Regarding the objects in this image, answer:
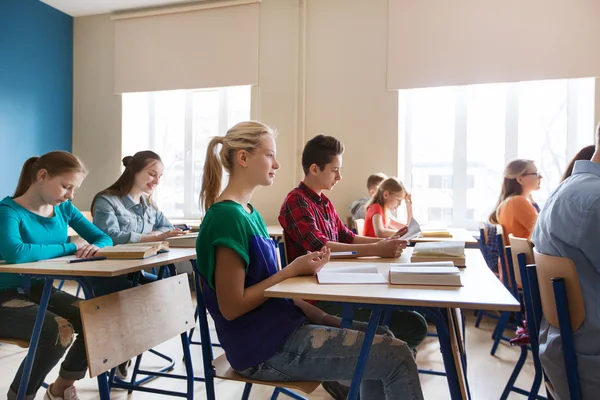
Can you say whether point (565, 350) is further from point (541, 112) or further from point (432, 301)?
point (541, 112)

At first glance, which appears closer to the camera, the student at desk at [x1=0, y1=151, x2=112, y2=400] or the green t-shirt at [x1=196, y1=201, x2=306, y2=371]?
the green t-shirt at [x1=196, y1=201, x2=306, y2=371]

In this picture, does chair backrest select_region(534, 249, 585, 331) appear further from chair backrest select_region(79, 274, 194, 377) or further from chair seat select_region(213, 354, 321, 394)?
chair backrest select_region(79, 274, 194, 377)

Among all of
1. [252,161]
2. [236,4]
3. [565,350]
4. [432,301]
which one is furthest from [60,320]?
[236,4]

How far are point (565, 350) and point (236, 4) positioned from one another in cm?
463

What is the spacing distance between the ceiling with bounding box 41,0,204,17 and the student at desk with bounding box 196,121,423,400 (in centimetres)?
451

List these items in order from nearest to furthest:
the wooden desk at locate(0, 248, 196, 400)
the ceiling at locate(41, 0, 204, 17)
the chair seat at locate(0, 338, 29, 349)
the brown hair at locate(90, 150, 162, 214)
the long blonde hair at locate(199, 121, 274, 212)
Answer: the long blonde hair at locate(199, 121, 274, 212), the wooden desk at locate(0, 248, 196, 400), the chair seat at locate(0, 338, 29, 349), the brown hair at locate(90, 150, 162, 214), the ceiling at locate(41, 0, 204, 17)

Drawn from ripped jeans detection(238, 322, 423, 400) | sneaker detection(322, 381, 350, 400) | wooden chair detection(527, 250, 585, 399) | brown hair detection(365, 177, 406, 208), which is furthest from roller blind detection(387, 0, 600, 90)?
ripped jeans detection(238, 322, 423, 400)

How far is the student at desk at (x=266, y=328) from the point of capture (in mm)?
1272

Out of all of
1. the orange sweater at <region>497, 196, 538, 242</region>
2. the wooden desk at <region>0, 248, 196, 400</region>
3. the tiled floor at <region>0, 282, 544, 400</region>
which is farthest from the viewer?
the orange sweater at <region>497, 196, 538, 242</region>

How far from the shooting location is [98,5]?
5277 mm

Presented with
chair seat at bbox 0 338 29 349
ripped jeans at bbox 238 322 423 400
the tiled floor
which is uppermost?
ripped jeans at bbox 238 322 423 400

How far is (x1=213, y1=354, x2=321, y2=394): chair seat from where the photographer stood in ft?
4.35

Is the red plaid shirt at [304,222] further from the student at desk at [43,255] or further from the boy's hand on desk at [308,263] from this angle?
the student at desk at [43,255]

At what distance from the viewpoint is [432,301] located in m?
1.12
